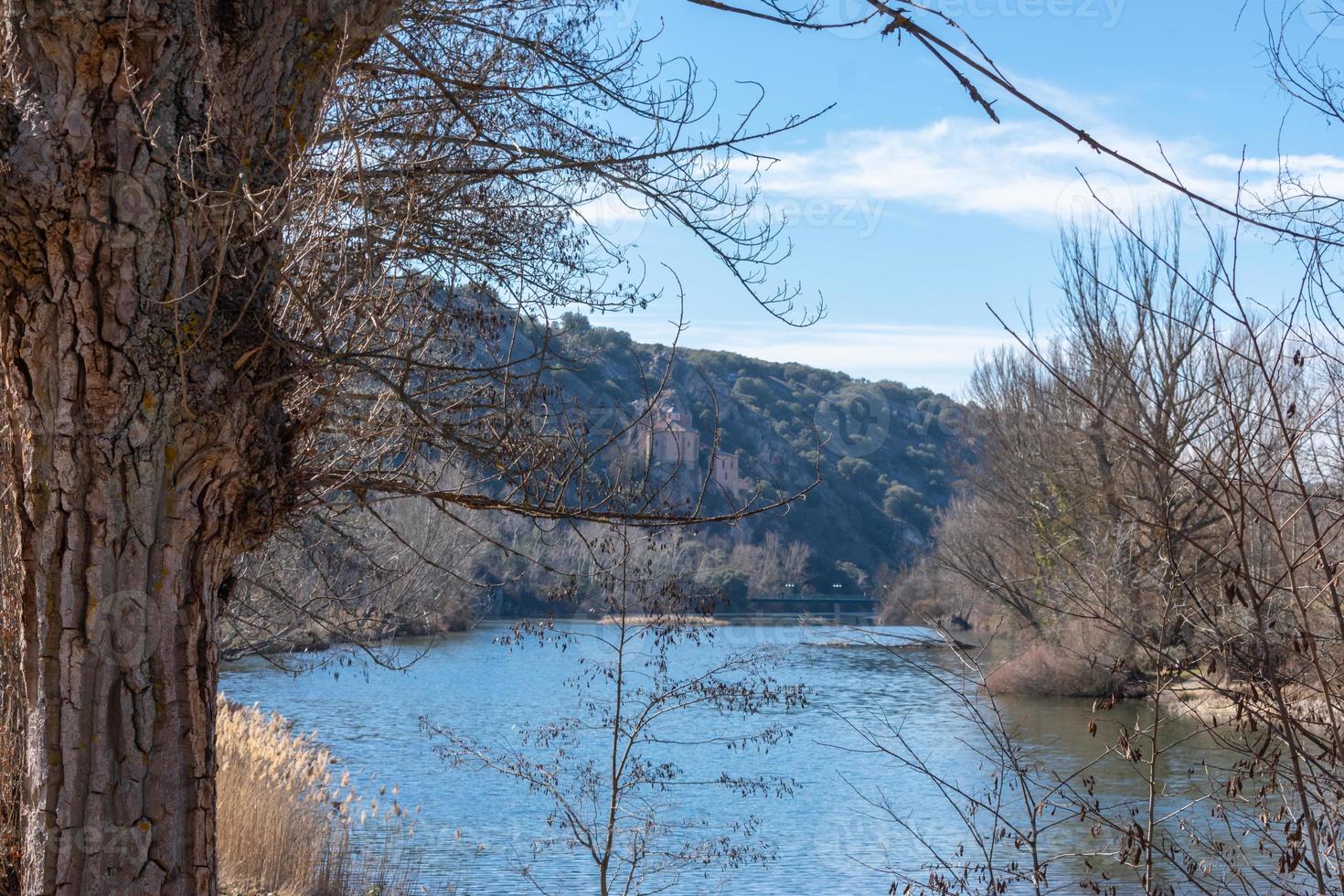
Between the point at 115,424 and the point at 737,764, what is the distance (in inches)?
532

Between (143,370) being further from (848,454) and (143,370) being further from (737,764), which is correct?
(848,454)

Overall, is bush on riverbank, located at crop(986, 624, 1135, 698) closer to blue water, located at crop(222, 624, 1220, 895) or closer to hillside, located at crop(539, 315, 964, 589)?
blue water, located at crop(222, 624, 1220, 895)

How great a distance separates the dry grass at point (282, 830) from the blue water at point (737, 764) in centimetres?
116

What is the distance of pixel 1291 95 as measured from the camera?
424 cm

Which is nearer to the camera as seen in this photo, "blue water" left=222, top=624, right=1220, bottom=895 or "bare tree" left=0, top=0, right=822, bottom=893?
→ "bare tree" left=0, top=0, right=822, bottom=893

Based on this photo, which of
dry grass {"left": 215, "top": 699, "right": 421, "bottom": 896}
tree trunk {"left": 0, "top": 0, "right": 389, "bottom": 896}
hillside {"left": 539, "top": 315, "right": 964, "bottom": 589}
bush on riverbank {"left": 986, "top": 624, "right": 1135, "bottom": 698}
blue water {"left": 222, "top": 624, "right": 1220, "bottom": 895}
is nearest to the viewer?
tree trunk {"left": 0, "top": 0, "right": 389, "bottom": 896}

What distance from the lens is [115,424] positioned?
2.93m

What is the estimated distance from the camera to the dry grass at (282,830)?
7969 mm

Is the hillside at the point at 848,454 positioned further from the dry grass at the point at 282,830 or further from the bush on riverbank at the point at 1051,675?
the dry grass at the point at 282,830

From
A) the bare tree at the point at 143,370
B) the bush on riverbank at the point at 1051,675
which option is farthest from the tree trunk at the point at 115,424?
the bush on riverbank at the point at 1051,675

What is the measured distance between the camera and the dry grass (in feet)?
26.1

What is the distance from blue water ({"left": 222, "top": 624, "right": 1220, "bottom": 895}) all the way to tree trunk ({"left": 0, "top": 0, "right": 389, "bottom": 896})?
2484 mm

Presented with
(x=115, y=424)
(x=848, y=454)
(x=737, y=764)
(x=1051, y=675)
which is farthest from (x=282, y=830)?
(x=848, y=454)

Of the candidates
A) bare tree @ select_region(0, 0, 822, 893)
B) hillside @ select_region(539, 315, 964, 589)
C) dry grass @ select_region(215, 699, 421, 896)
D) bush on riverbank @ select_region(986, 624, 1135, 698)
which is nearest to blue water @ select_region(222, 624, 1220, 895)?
bush on riverbank @ select_region(986, 624, 1135, 698)
